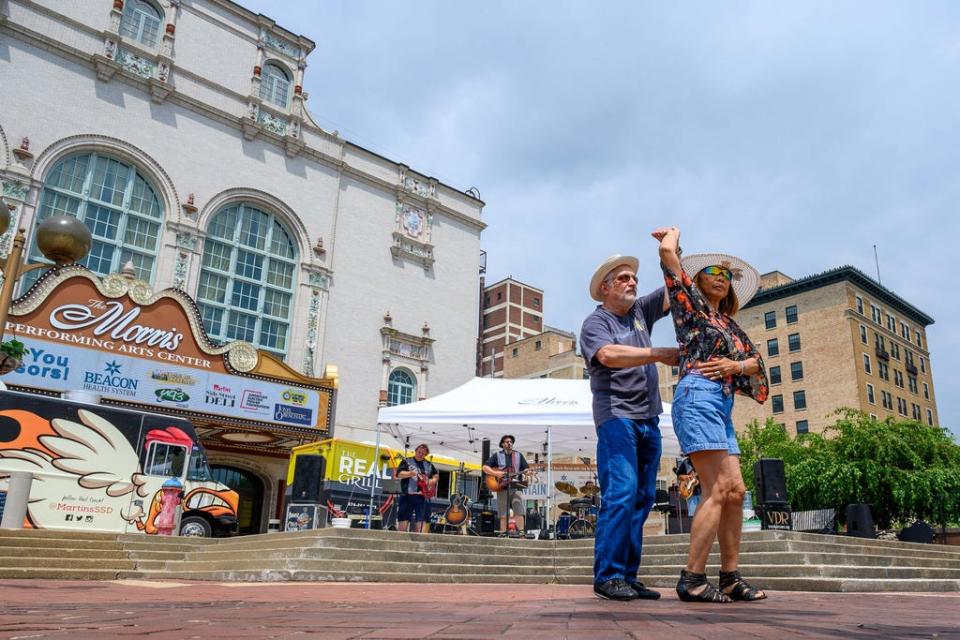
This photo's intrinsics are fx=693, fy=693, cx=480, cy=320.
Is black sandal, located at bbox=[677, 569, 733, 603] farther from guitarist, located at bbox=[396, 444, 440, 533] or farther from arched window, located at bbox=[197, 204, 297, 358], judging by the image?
arched window, located at bbox=[197, 204, 297, 358]

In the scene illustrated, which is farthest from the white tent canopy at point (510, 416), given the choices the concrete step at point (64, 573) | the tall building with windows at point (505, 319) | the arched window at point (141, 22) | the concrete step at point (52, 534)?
the tall building with windows at point (505, 319)

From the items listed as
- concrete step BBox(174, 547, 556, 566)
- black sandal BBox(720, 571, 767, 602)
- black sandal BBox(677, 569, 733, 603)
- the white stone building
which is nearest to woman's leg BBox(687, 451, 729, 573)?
black sandal BBox(677, 569, 733, 603)

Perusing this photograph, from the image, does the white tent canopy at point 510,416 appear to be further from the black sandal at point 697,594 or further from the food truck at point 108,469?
the black sandal at point 697,594

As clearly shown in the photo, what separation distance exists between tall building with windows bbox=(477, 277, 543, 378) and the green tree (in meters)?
38.4

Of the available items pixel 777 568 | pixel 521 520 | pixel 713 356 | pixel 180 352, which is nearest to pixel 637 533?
pixel 713 356

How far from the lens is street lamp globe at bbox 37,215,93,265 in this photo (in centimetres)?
703

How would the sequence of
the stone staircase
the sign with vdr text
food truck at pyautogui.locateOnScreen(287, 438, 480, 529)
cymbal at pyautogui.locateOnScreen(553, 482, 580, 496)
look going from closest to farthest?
1. the stone staircase
2. the sign with vdr text
3. food truck at pyautogui.locateOnScreen(287, 438, 480, 529)
4. cymbal at pyautogui.locateOnScreen(553, 482, 580, 496)

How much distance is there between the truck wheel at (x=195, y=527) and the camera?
1355 centimetres

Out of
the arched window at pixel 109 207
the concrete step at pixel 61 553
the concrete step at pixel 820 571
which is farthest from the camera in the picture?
the arched window at pixel 109 207

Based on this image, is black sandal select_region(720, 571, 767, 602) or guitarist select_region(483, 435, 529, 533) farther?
guitarist select_region(483, 435, 529, 533)

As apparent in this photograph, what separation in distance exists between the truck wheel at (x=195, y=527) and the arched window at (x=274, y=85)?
1804cm

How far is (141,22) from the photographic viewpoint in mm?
23984

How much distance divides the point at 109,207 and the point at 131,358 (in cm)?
672

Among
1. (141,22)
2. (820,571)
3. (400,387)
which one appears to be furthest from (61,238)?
(400,387)
